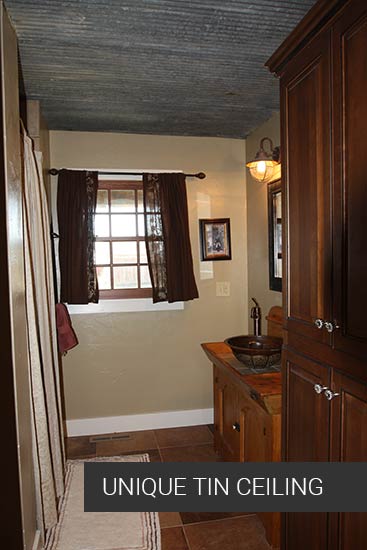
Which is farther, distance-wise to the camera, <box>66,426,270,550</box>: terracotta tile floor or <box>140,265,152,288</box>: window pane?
<box>140,265,152,288</box>: window pane

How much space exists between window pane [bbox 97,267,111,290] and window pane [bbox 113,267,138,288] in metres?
0.05

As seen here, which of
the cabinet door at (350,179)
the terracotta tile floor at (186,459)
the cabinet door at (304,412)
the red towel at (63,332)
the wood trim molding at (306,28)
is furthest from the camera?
the red towel at (63,332)

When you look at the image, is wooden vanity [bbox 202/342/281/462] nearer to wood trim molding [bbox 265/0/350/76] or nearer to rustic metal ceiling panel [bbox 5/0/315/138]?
wood trim molding [bbox 265/0/350/76]

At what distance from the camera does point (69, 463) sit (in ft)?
9.41

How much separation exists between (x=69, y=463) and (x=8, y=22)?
272 cm

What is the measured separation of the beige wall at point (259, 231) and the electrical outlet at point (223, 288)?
7.3 inches

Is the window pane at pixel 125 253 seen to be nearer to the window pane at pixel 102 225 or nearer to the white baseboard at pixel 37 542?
the window pane at pixel 102 225

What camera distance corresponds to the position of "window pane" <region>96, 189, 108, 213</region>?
10.7 feet

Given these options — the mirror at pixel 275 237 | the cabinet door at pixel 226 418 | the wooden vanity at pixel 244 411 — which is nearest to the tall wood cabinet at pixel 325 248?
the wooden vanity at pixel 244 411

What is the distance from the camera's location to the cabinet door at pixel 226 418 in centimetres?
243

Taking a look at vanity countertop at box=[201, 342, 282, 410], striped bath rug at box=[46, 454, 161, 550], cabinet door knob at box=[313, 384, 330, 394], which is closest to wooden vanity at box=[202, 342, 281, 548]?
vanity countertop at box=[201, 342, 282, 410]

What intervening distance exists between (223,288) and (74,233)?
1353 mm

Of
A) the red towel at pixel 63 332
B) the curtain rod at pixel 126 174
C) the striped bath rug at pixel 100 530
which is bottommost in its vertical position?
the striped bath rug at pixel 100 530

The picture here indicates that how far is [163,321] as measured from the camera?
339 cm
